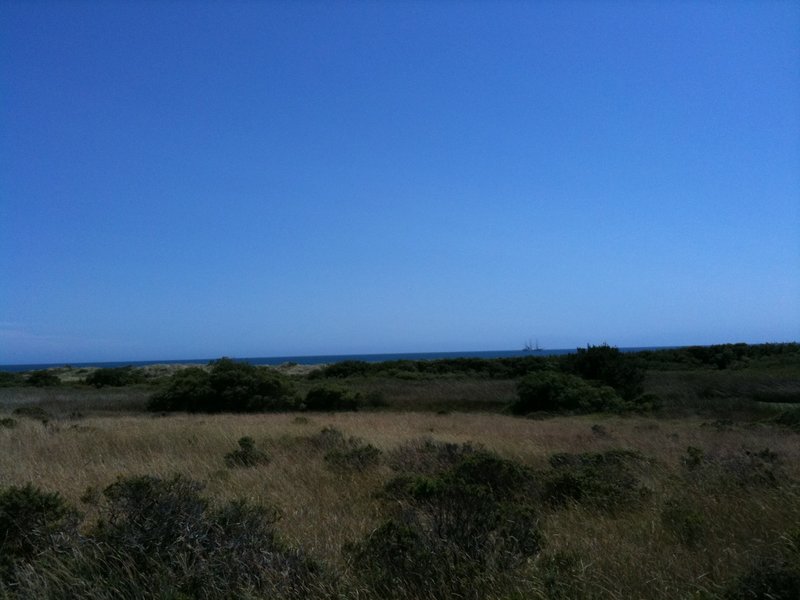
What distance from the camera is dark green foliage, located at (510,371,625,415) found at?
2580cm

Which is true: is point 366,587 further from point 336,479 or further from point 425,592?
point 336,479

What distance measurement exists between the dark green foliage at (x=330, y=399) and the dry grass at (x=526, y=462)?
35.3ft

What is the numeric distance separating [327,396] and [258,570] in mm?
23597

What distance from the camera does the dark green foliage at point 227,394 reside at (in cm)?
2680

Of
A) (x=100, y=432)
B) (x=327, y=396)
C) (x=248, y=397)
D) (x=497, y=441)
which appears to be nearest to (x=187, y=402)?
(x=248, y=397)

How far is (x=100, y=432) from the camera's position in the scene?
45.1 feet

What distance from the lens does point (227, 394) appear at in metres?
Answer: 26.8

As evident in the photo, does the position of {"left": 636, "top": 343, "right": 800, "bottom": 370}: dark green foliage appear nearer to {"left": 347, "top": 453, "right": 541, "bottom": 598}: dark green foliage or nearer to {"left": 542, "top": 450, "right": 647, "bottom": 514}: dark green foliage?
{"left": 542, "top": 450, "right": 647, "bottom": 514}: dark green foliage

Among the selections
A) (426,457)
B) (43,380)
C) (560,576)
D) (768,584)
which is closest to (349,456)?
(426,457)

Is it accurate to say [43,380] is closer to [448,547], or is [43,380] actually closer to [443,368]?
[443,368]

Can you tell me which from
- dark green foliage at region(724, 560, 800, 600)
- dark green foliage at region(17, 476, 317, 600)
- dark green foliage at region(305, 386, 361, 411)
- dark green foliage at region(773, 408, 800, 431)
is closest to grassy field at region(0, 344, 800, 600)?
dark green foliage at region(724, 560, 800, 600)

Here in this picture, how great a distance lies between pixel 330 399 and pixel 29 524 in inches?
879

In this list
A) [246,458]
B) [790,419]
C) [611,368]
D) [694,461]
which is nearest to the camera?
[694,461]

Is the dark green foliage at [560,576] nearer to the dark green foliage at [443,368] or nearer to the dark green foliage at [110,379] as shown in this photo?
the dark green foliage at [443,368]
